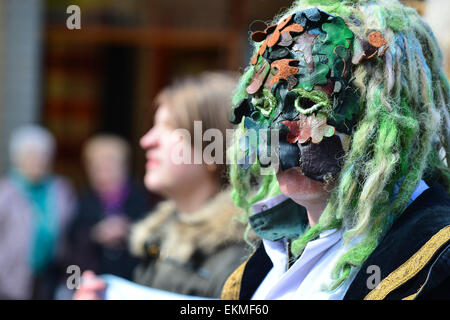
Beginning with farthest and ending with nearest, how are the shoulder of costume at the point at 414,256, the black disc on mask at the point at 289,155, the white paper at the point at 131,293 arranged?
the white paper at the point at 131,293 → the black disc on mask at the point at 289,155 → the shoulder of costume at the point at 414,256

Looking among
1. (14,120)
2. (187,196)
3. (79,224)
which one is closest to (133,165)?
(14,120)

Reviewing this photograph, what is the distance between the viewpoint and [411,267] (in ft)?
4.42

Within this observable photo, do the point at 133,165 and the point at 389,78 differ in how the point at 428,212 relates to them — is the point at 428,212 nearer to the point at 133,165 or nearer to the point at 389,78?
the point at 389,78

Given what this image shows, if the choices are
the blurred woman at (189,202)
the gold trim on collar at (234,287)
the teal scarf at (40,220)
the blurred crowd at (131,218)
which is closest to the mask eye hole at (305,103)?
the gold trim on collar at (234,287)

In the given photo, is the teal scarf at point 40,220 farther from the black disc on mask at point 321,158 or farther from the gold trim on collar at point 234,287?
the black disc on mask at point 321,158

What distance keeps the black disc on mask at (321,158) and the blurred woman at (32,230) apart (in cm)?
370

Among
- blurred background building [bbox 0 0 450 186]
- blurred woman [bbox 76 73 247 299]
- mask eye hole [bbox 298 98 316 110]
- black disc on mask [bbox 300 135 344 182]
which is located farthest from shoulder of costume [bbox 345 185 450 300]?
blurred background building [bbox 0 0 450 186]

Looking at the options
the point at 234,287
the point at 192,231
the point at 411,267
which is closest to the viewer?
the point at 411,267

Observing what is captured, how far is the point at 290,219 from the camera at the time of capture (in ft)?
5.50

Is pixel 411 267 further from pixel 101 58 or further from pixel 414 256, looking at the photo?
pixel 101 58

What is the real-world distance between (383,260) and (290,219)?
34 cm

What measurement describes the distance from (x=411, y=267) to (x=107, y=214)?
12.7 ft

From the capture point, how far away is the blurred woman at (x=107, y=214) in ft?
15.4

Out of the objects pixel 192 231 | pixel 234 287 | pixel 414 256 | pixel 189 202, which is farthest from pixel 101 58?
pixel 414 256
